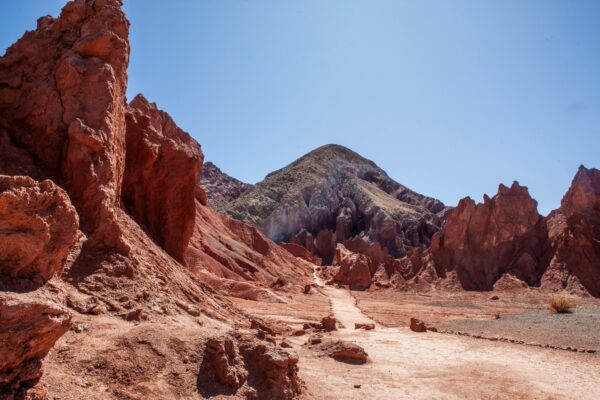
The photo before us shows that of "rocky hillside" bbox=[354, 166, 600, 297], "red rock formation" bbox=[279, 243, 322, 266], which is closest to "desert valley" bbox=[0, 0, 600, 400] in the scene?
"rocky hillside" bbox=[354, 166, 600, 297]

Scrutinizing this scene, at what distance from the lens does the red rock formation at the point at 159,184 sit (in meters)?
17.5

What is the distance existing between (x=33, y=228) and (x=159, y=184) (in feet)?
44.8

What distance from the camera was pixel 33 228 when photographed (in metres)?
5.94

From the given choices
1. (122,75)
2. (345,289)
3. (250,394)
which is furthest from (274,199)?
(250,394)

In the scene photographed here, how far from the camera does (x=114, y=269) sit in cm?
1037

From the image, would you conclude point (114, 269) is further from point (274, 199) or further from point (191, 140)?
point (274, 199)

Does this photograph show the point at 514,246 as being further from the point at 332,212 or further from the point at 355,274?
the point at 332,212

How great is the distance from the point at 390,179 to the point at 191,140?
333ft

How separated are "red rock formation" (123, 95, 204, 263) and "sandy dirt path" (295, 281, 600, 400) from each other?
25.1 ft

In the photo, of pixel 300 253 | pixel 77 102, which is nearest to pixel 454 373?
pixel 77 102

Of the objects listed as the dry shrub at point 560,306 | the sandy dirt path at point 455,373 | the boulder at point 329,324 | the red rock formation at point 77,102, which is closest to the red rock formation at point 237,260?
the boulder at point 329,324

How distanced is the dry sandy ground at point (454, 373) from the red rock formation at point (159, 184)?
7565mm

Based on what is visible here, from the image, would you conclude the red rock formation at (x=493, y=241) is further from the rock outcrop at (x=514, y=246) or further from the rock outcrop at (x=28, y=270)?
the rock outcrop at (x=28, y=270)

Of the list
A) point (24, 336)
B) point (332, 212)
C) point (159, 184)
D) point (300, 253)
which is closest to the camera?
point (24, 336)
